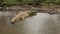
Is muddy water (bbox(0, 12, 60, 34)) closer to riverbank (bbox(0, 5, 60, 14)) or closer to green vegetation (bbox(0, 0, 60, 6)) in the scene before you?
riverbank (bbox(0, 5, 60, 14))

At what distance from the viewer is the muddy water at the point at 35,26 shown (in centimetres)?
923

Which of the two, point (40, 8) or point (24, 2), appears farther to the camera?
point (24, 2)

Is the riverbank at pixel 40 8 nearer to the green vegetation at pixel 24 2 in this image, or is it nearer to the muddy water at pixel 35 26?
the green vegetation at pixel 24 2

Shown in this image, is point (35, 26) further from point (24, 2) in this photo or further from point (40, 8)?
point (24, 2)

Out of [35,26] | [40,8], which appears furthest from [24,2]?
[35,26]

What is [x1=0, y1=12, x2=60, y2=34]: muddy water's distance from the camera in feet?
30.3

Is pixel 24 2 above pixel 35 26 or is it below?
below

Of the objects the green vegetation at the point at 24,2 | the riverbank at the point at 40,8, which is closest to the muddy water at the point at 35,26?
the riverbank at the point at 40,8

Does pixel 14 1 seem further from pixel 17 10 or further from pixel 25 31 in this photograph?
pixel 25 31

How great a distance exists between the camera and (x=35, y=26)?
10.0m

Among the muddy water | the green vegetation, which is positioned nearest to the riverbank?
the green vegetation

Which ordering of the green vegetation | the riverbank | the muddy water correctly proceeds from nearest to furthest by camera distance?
1. the muddy water
2. the riverbank
3. the green vegetation

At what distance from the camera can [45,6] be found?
14180 mm

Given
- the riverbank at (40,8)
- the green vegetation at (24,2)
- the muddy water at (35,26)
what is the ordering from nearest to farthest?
the muddy water at (35,26) → the riverbank at (40,8) → the green vegetation at (24,2)
